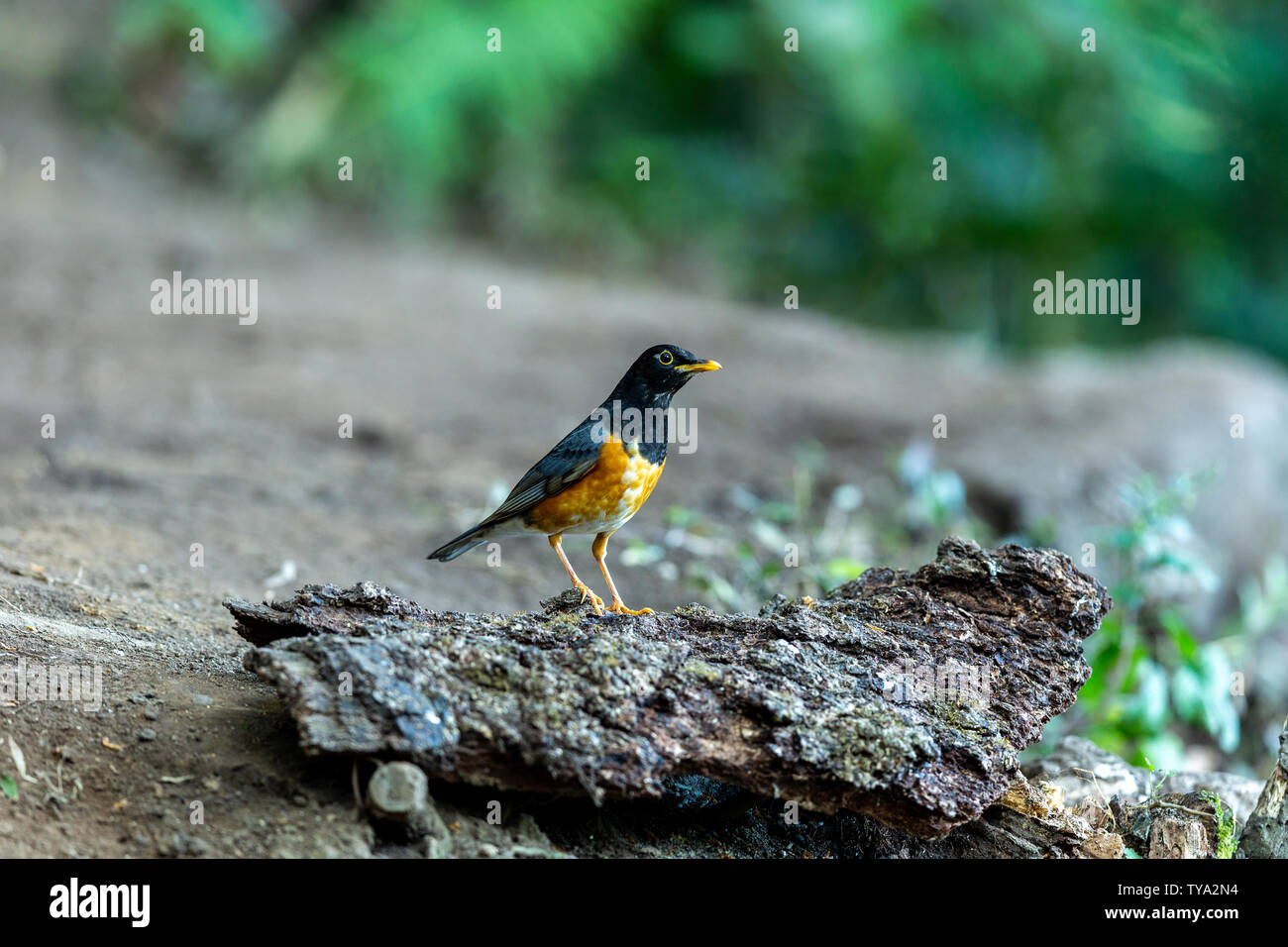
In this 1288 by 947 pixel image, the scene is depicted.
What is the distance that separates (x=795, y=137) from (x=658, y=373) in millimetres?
13134

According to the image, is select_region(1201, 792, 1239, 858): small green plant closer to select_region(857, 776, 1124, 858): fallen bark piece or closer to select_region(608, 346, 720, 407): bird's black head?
select_region(857, 776, 1124, 858): fallen bark piece

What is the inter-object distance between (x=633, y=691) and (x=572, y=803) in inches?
14.6

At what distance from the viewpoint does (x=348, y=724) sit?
2535mm

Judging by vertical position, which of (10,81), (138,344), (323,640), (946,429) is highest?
(10,81)

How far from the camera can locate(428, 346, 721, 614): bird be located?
4.01 m

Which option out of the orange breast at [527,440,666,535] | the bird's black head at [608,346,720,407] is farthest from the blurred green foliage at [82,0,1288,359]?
the orange breast at [527,440,666,535]

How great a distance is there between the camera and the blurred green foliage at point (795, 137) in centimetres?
1362

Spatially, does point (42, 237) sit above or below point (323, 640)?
above

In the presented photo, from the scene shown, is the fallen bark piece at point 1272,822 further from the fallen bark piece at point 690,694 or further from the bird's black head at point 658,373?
the bird's black head at point 658,373

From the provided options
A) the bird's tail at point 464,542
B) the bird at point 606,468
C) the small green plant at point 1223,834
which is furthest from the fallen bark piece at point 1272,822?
the bird's tail at point 464,542

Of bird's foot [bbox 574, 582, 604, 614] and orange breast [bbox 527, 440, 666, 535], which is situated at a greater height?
orange breast [bbox 527, 440, 666, 535]

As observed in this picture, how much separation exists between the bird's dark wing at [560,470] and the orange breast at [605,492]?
22mm

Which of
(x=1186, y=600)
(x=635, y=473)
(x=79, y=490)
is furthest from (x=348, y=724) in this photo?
(x=1186, y=600)

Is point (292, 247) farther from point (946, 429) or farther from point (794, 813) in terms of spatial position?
point (794, 813)
